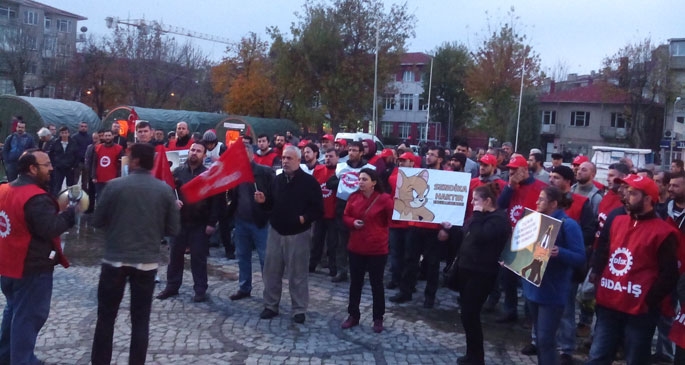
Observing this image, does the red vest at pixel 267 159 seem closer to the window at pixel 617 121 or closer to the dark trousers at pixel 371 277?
the dark trousers at pixel 371 277

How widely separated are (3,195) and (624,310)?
5027mm

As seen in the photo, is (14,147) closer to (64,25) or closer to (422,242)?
(422,242)

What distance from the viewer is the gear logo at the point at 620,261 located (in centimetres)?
501

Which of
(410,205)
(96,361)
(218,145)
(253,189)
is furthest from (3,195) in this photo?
Answer: (218,145)

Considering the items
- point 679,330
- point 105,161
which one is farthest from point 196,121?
point 679,330

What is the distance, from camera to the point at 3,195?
5.21 m

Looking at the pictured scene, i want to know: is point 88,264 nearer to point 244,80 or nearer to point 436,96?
point 244,80

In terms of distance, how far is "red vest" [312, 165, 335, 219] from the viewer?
9.71 m

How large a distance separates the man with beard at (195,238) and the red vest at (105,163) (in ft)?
15.8

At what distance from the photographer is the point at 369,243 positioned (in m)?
7.14

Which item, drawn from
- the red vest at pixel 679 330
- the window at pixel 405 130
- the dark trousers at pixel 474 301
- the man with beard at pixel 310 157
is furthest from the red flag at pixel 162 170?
the window at pixel 405 130

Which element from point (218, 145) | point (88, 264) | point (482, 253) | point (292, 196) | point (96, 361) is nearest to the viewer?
point (96, 361)

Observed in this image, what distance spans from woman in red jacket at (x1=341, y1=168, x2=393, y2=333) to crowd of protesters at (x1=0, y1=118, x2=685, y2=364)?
1 centimetres

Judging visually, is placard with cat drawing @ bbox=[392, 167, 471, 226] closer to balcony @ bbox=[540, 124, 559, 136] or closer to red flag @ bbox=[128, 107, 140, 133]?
red flag @ bbox=[128, 107, 140, 133]
